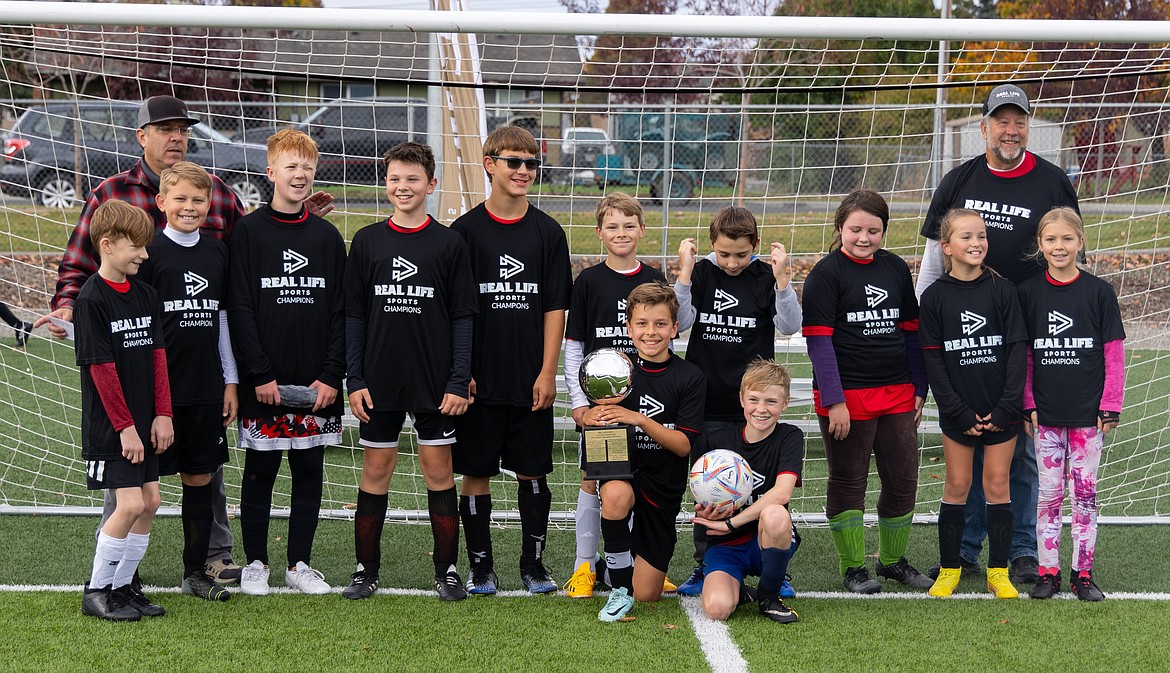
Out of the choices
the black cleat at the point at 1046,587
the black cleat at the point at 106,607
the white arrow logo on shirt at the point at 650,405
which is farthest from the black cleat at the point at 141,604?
the black cleat at the point at 1046,587

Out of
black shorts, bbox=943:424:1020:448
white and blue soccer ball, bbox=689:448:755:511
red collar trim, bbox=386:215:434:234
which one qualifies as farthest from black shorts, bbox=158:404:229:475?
black shorts, bbox=943:424:1020:448

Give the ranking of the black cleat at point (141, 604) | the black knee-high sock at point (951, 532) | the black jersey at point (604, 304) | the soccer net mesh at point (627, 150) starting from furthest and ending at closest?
the soccer net mesh at point (627, 150)
the black knee-high sock at point (951, 532)
the black jersey at point (604, 304)
the black cleat at point (141, 604)

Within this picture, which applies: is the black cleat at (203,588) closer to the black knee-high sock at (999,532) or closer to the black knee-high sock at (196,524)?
the black knee-high sock at (196,524)

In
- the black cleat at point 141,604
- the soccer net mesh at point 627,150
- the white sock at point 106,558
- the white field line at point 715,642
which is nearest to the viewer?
the white field line at point 715,642

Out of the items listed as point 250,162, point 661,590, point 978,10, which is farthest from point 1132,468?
point 978,10

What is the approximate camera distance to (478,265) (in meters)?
4.34

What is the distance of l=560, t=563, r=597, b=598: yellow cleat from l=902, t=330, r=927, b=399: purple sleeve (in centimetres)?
159

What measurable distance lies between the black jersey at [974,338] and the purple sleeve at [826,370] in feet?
1.26

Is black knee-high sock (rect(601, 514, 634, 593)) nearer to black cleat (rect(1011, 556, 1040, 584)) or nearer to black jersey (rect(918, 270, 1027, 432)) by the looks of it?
black jersey (rect(918, 270, 1027, 432))

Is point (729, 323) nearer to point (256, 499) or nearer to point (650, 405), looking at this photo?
point (650, 405)

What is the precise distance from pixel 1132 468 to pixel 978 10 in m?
31.2

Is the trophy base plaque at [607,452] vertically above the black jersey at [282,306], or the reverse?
the black jersey at [282,306]

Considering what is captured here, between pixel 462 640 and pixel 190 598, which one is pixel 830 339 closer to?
pixel 462 640

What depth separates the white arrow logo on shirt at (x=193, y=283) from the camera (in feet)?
13.5
